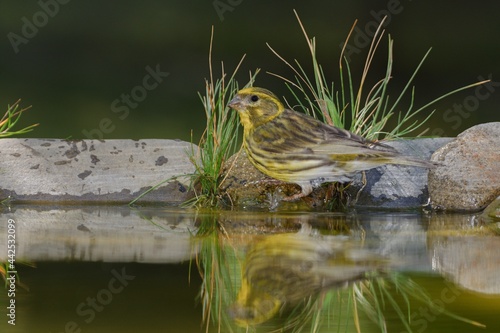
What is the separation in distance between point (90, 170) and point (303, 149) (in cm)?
181

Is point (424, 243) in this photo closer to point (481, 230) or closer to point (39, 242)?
point (481, 230)

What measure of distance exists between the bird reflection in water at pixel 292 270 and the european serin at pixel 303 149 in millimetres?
1189

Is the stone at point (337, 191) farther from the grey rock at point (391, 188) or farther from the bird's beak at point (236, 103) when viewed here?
the bird's beak at point (236, 103)

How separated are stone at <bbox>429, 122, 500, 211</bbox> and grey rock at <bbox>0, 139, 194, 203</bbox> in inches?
74.9

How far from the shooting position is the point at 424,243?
529 cm

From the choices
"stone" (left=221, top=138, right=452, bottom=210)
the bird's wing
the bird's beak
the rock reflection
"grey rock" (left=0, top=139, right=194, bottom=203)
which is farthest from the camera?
"grey rock" (left=0, top=139, right=194, bottom=203)

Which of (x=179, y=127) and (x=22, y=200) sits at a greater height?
(x=179, y=127)

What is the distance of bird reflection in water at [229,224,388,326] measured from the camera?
146 inches

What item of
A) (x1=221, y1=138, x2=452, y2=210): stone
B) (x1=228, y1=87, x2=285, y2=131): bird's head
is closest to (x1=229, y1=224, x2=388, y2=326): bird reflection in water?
(x1=228, y1=87, x2=285, y2=131): bird's head

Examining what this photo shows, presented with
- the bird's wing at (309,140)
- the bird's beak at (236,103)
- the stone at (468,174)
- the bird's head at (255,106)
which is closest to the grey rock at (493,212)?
the stone at (468,174)

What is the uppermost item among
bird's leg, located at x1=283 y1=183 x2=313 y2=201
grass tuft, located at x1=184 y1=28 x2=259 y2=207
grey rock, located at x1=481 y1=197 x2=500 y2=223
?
grass tuft, located at x1=184 y1=28 x2=259 y2=207

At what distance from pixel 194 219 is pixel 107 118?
6.45m

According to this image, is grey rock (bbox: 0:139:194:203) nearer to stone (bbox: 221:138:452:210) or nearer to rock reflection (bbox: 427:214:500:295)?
stone (bbox: 221:138:452:210)

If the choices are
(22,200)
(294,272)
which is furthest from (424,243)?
(22,200)
